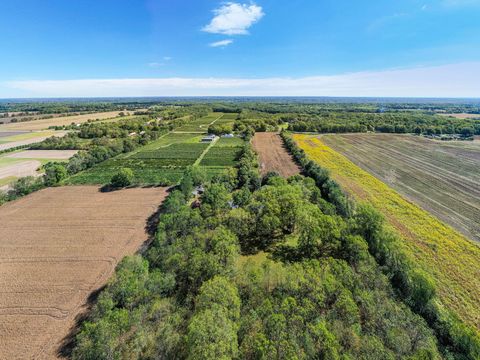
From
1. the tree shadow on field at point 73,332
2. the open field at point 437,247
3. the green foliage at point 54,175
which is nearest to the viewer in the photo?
the tree shadow on field at point 73,332

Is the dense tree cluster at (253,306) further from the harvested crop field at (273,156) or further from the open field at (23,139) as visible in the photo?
the open field at (23,139)

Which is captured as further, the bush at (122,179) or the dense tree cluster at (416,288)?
the bush at (122,179)

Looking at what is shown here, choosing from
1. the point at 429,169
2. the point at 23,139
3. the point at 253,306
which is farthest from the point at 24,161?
the point at 429,169

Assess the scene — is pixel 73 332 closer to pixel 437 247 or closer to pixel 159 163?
pixel 437 247

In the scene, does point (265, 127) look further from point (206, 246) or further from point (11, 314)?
point (11, 314)

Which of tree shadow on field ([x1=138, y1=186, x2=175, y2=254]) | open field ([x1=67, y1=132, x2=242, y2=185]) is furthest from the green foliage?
tree shadow on field ([x1=138, y1=186, x2=175, y2=254])

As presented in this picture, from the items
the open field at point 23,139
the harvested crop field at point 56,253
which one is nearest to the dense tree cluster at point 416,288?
the harvested crop field at point 56,253

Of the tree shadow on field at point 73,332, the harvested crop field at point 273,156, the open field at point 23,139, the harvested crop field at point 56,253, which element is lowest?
the tree shadow on field at point 73,332
